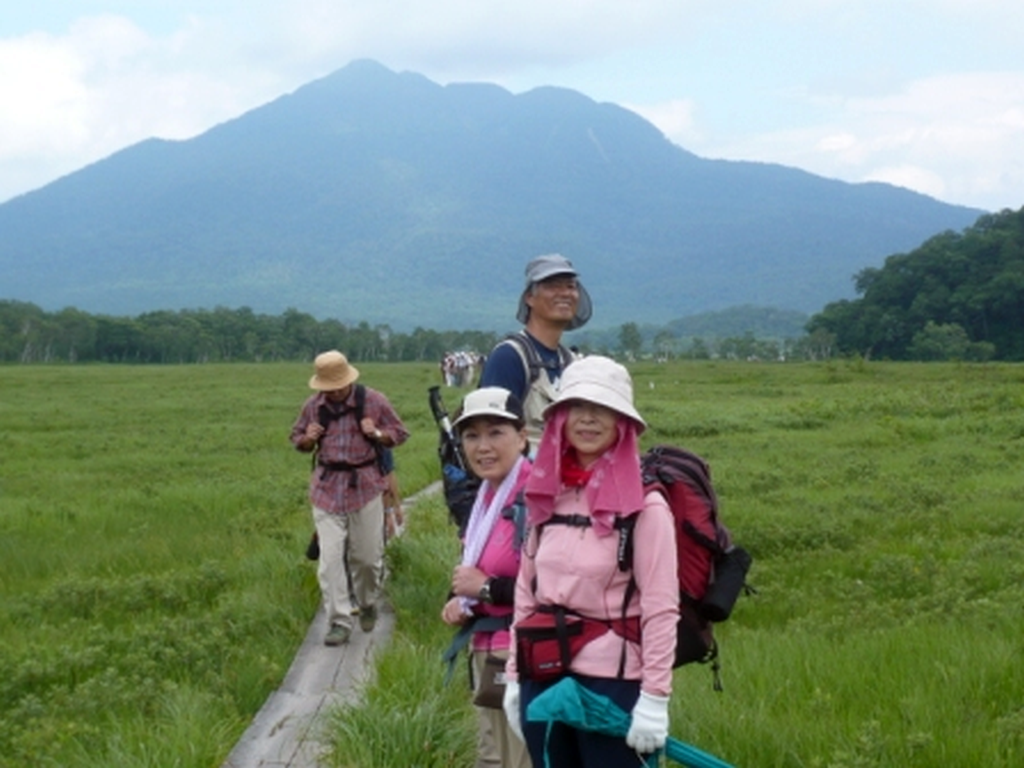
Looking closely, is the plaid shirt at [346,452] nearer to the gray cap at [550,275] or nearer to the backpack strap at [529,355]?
the gray cap at [550,275]

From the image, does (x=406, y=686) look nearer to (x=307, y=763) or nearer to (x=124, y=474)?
(x=307, y=763)

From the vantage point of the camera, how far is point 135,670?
7223mm

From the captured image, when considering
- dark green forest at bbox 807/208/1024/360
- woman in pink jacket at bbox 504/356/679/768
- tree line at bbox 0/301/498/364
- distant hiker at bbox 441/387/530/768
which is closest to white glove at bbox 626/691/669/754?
woman in pink jacket at bbox 504/356/679/768

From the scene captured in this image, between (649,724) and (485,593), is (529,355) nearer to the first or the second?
(485,593)

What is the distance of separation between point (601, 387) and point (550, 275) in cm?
152

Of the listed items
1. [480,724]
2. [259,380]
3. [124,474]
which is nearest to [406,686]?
[480,724]

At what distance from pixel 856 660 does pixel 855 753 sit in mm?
1489

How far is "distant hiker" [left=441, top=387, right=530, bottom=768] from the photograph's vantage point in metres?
4.30

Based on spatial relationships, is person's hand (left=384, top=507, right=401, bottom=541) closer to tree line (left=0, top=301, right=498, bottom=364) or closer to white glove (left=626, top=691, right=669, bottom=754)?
white glove (left=626, top=691, right=669, bottom=754)

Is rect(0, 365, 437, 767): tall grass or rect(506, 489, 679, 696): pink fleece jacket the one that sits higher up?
rect(506, 489, 679, 696): pink fleece jacket

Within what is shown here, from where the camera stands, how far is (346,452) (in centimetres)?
788

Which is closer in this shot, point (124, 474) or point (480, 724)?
point (480, 724)

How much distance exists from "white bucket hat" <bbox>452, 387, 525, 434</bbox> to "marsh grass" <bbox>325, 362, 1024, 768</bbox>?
149cm

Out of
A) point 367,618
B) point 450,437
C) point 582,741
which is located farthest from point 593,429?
point 367,618
